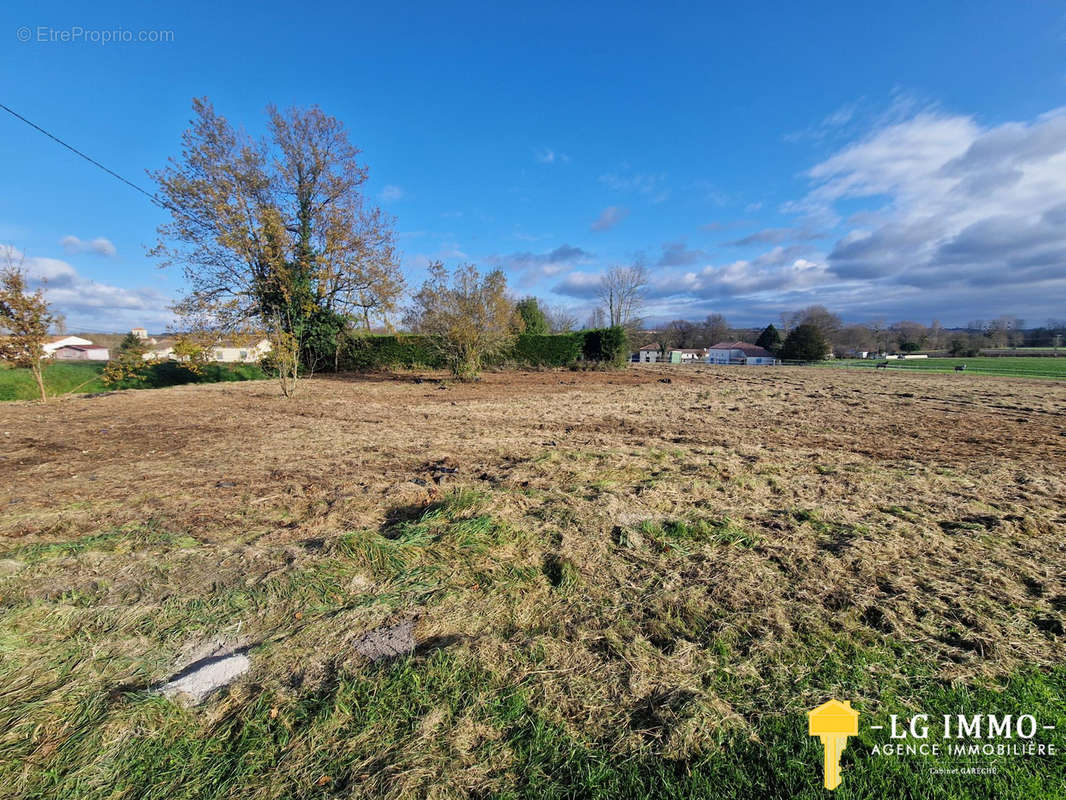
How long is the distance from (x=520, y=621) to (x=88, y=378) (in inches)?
821

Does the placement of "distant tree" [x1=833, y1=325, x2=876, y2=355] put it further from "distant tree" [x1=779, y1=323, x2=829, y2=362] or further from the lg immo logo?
the lg immo logo

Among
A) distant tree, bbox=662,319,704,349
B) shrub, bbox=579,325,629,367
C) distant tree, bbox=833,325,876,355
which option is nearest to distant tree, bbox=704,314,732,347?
distant tree, bbox=662,319,704,349

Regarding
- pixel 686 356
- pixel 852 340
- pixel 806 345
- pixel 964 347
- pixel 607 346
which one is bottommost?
pixel 686 356

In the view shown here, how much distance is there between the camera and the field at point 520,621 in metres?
1.44

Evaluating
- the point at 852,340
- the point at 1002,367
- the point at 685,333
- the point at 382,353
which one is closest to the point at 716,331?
the point at 685,333

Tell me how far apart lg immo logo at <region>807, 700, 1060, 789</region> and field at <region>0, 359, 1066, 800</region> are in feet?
0.11

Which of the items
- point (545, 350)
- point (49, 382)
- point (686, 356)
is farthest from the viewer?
point (686, 356)

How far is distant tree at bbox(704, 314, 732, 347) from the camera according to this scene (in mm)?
77700

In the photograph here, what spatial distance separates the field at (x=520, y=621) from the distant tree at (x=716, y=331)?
3121 inches

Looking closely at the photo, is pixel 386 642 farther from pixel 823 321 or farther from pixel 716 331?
pixel 716 331

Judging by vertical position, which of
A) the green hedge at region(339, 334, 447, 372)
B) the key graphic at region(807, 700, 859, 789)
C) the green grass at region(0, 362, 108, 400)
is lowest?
the key graphic at region(807, 700, 859, 789)

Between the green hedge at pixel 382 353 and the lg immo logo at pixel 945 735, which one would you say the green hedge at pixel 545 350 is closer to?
the green hedge at pixel 382 353

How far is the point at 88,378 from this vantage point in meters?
15.0

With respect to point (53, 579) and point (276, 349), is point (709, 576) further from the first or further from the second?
point (276, 349)
